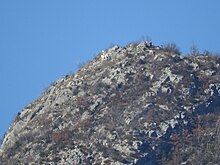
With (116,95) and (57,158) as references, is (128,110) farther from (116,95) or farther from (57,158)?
(57,158)

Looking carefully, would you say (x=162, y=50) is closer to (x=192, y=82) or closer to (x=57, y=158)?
(x=192, y=82)

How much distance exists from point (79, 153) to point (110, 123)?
4611 millimetres

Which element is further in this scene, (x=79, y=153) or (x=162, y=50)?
(x=162, y=50)

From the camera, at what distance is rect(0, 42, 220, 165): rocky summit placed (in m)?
58.8

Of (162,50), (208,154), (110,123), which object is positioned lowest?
(208,154)

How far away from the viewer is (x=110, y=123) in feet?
203

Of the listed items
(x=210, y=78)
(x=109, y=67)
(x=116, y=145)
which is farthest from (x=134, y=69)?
(x=116, y=145)

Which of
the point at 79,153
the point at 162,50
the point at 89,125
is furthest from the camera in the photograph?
the point at 162,50

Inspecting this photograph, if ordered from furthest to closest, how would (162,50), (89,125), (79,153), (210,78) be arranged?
(162,50) → (210,78) → (89,125) → (79,153)

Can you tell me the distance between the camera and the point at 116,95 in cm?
6544

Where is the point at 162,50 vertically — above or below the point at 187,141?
above

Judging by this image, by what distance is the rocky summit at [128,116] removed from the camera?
58812 mm

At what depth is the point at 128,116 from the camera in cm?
6209

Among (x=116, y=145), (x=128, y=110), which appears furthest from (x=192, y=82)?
(x=116, y=145)
